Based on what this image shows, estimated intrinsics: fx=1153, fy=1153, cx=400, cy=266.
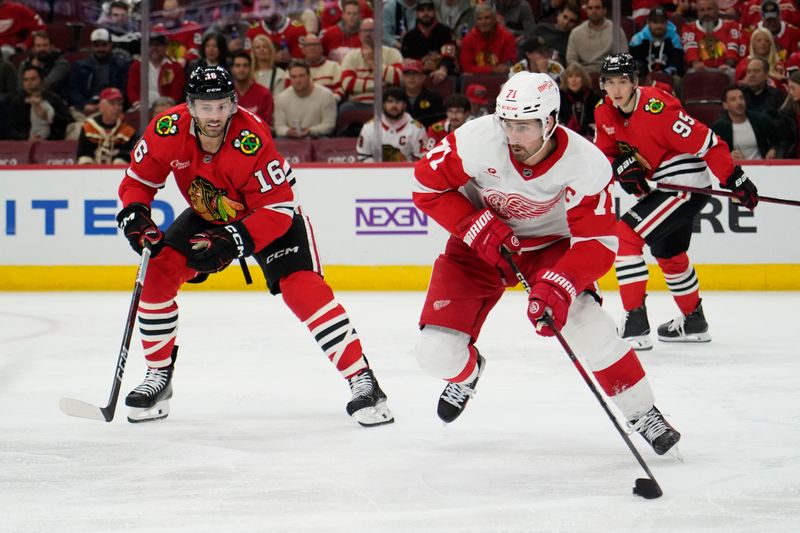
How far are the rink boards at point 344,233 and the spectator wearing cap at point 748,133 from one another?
0.35ft

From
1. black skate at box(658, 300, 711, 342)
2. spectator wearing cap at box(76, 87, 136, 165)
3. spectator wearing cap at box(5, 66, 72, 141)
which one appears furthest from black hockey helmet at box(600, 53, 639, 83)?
spectator wearing cap at box(5, 66, 72, 141)

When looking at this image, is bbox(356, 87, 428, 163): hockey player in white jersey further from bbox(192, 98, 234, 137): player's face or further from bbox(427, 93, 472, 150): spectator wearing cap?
bbox(192, 98, 234, 137): player's face

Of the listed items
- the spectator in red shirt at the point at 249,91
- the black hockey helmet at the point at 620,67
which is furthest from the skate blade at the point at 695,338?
the spectator in red shirt at the point at 249,91

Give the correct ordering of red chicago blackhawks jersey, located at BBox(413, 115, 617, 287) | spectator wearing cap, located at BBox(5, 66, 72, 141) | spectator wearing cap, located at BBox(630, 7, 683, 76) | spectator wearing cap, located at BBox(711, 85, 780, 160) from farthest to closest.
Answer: spectator wearing cap, located at BBox(5, 66, 72, 141) → spectator wearing cap, located at BBox(630, 7, 683, 76) → spectator wearing cap, located at BBox(711, 85, 780, 160) → red chicago blackhawks jersey, located at BBox(413, 115, 617, 287)

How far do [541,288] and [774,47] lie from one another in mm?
5144

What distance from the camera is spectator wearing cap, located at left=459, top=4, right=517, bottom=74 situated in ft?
24.5

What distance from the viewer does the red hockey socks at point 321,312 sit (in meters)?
3.58

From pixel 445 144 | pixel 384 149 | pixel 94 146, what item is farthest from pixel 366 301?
pixel 445 144

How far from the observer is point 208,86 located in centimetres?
340

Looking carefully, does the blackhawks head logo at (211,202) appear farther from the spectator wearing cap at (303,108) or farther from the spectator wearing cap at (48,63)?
the spectator wearing cap at (48,63)

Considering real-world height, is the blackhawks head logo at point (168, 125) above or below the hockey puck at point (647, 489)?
above

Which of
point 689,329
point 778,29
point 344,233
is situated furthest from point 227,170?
point 778,29

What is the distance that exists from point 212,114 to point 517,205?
0.95m

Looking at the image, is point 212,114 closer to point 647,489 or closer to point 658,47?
point 647,489
